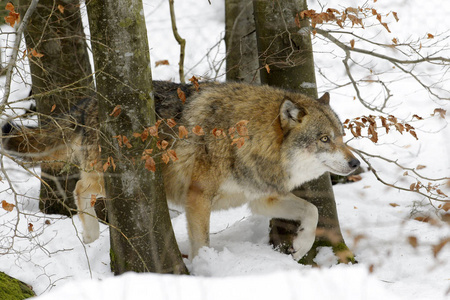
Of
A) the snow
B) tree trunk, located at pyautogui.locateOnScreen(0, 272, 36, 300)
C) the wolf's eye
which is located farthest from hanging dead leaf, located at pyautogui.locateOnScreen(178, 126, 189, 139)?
tree trunk, located at pyautogui.locateOnScreen(0, 272, 36, 300)

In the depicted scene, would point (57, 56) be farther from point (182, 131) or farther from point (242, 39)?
point (182, 131)

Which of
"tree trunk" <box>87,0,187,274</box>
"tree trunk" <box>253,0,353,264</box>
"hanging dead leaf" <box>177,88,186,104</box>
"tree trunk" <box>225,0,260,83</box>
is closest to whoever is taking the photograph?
"tree trunk" <box>87,0,187,274</box>

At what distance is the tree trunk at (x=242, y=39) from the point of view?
6.82 metres

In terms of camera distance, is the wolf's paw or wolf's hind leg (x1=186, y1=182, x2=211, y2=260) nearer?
wolf's hind leg (x1=186, y1=182, x2=211, y2=260)

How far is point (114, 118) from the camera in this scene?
165 inches

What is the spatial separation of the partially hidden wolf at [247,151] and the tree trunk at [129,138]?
0.37m

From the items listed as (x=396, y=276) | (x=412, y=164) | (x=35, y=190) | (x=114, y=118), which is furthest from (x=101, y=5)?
(x=412, y=164)

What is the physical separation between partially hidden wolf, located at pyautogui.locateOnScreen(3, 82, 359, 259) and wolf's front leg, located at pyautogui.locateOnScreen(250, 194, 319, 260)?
0.03 ft

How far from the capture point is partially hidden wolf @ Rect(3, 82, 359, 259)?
15.5 feet

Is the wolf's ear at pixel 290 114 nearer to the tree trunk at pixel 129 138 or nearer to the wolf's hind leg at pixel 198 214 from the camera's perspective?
the wolf's hind leg at pixel 198 214

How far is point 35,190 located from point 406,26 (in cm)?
1048

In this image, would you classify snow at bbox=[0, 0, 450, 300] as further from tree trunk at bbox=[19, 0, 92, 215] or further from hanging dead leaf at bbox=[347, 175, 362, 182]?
tree trunk at bbox=[19, 0, 92, 215]

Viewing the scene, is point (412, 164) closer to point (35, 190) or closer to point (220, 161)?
point (220, 161)

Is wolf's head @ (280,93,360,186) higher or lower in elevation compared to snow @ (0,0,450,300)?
higher
